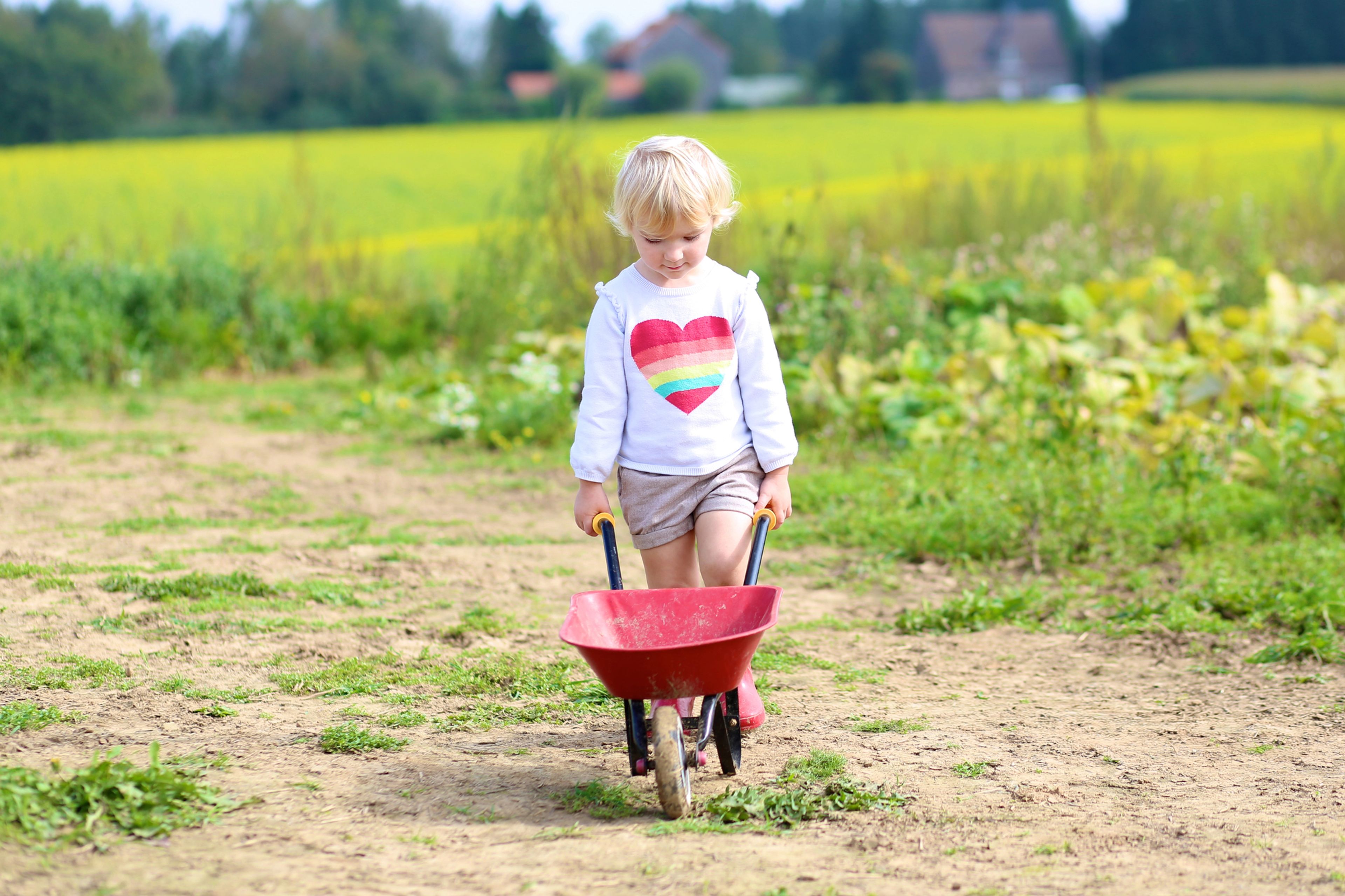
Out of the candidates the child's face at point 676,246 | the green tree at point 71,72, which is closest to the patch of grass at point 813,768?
the child's face at point 676,246

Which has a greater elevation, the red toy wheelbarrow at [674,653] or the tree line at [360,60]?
the tree line at [360,60]

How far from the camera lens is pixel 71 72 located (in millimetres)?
29203

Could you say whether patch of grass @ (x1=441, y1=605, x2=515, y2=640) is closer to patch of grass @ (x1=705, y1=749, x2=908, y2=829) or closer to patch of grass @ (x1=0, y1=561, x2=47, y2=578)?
patch of grass @ (x1=705, y1=749, x2=908, y2=829)

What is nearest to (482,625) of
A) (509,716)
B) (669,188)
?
(509,716)

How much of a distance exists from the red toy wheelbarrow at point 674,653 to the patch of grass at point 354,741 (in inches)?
23.6

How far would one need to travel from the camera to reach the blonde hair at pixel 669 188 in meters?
2.77

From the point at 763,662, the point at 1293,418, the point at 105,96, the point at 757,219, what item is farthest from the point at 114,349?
the point at 105,96

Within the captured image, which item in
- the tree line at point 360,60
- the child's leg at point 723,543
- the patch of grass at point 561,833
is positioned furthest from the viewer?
the tree line at point 360,60

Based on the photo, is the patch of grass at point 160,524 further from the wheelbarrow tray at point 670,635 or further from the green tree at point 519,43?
the green tree at point 519,43

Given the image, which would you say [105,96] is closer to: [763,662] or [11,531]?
[11,531]

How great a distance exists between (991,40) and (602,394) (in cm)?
7653

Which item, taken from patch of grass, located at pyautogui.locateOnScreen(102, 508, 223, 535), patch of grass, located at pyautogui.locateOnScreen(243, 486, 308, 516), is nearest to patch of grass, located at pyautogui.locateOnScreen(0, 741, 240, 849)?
patch of grass, located at pyautogui.locateOnScreen(102, 508, 223, 535)

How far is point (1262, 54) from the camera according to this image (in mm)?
49250

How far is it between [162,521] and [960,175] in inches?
332
